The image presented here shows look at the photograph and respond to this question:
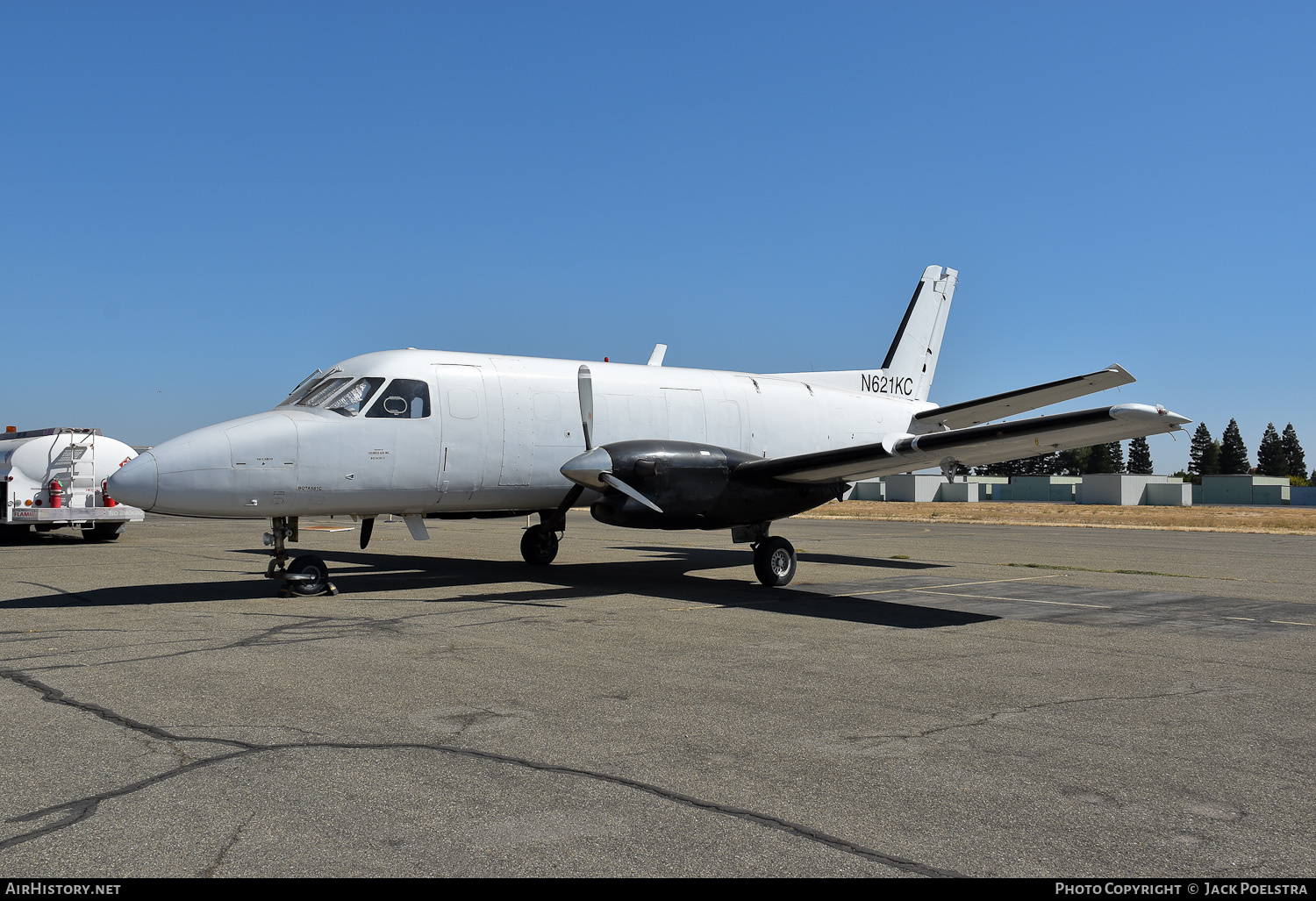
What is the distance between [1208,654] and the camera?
867 cm

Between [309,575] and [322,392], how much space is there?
236 centimetres

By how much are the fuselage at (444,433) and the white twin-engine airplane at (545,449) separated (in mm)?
22

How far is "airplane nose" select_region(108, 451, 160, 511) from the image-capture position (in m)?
10.8

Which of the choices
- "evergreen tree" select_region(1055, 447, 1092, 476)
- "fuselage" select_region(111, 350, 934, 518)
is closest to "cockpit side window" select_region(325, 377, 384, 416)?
"fuselage" select_region(111, 350, 934, 518)

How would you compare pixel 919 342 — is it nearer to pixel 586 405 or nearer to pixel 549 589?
pixel 586 405

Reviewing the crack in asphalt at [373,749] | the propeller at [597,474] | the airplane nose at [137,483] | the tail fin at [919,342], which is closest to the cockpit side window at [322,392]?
the airplane nose at [137,483]

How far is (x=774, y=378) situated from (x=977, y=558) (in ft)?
21.1

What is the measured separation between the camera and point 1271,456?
5492 inches

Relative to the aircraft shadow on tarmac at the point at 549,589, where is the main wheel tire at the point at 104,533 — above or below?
above

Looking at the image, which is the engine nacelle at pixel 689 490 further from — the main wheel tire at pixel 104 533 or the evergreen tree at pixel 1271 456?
the evergreen tree at pixel 1271 456

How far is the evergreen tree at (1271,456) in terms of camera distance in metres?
138

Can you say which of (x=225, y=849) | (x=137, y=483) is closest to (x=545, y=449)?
(x=137, y=483)

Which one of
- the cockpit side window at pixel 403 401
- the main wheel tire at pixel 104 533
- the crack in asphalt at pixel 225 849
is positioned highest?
the cockpit side window at pixel 403 401

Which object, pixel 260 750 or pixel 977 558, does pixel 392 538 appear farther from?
pixel 260 750
